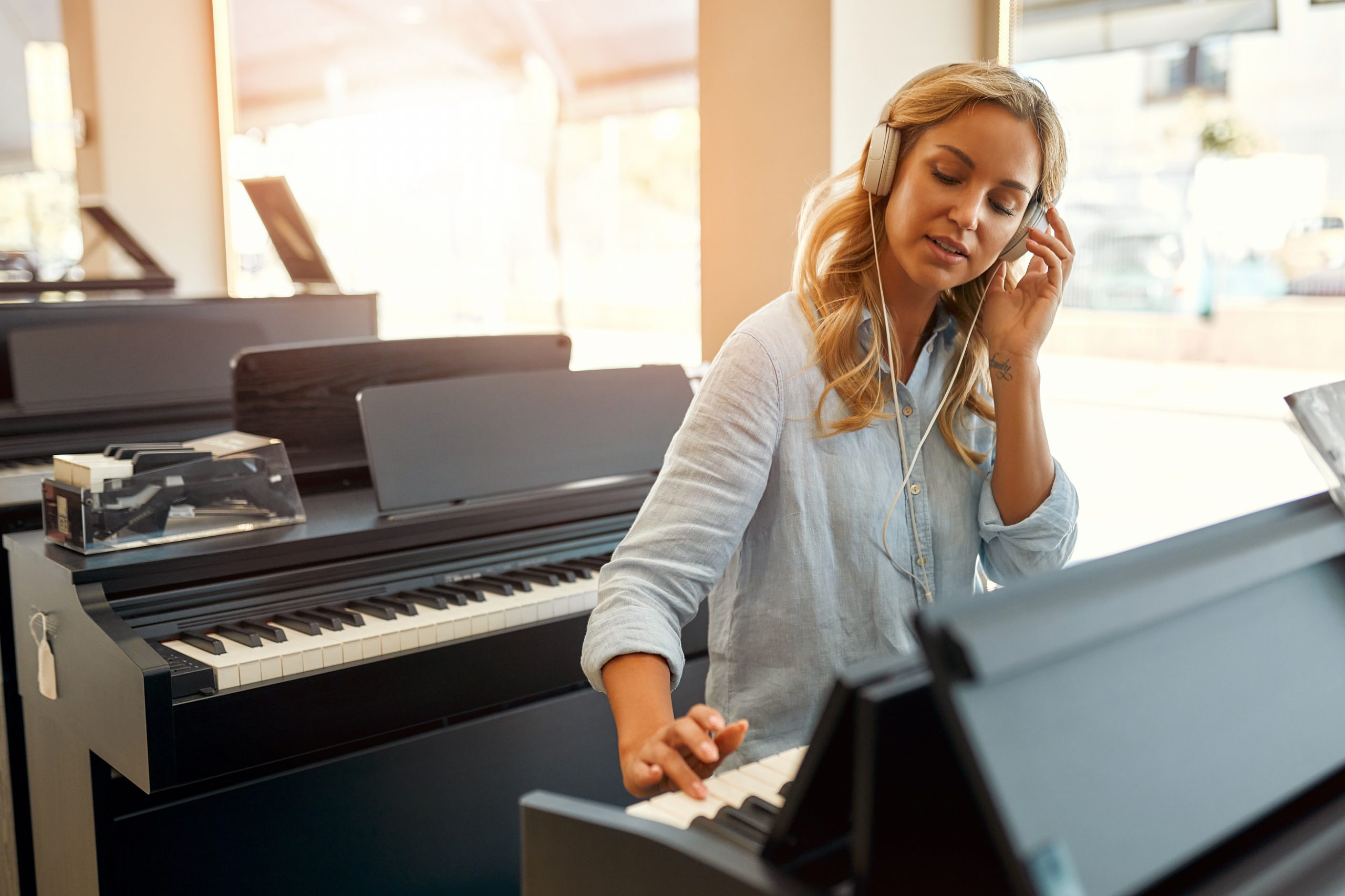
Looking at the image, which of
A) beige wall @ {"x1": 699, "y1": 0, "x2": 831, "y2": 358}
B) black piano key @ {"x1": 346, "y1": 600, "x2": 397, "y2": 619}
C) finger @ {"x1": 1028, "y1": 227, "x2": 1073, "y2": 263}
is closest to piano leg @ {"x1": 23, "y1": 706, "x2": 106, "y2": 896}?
black piano key @ {"x1": 346, "y1": 600, "x2": 397, "y2": 619}

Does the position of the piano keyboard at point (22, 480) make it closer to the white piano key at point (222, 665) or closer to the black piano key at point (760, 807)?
the white piano key at point (222, 665)

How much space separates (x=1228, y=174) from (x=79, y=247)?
5960 mm

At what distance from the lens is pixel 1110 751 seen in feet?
2.11

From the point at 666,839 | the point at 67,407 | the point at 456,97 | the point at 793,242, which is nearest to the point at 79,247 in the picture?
the point at 456,97

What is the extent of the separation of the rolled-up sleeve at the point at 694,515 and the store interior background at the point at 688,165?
1.28m

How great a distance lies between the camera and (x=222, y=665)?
1673mm

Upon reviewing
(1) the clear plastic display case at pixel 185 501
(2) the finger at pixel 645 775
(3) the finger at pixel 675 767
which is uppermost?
(1) the clear plastic display case at pixel 185 501

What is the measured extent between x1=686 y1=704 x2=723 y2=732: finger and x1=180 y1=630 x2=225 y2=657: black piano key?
1.05m


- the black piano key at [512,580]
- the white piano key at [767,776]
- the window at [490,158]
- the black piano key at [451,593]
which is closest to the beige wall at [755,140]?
the window at [490,158]

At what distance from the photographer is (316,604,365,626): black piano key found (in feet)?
6.19

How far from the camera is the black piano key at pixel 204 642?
1739mm

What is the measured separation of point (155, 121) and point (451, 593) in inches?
170

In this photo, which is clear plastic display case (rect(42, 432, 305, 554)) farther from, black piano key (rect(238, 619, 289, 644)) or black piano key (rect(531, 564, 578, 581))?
black piano key (rect(531, 564, 578, 581))

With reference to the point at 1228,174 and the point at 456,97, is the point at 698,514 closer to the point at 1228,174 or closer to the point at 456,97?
the point at 1228,174
